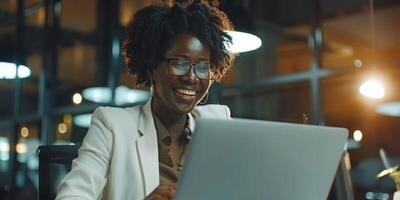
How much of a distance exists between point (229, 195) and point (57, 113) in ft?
20.2

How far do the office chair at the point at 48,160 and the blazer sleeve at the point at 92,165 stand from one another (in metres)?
0.25

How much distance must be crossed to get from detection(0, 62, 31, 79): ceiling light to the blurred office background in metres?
0.01

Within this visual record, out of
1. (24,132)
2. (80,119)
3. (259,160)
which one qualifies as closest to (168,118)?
(259,160)

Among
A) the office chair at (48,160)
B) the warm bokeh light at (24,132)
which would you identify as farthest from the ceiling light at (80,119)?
the office chair at (48,160)

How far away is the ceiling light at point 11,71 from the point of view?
7141 mm

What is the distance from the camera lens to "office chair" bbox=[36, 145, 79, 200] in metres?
1.51

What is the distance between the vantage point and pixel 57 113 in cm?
687

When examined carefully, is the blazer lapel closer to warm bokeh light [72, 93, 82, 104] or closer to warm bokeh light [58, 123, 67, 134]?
warm bokeh light [72, 93, 82, 104]

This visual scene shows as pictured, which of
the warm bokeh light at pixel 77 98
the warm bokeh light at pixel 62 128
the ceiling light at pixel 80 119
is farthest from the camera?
the warm bokeh light at pixel 62 128

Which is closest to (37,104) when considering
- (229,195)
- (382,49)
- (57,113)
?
(57,113)

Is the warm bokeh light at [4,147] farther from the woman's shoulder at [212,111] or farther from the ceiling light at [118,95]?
the woman's shoulder at [212,111]

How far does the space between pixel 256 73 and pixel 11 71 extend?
3.28 m

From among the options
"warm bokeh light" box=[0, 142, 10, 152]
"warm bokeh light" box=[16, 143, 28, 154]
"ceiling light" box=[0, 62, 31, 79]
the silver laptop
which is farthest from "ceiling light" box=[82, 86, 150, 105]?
the silver laptop

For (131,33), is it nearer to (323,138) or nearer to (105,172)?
(105,172)
